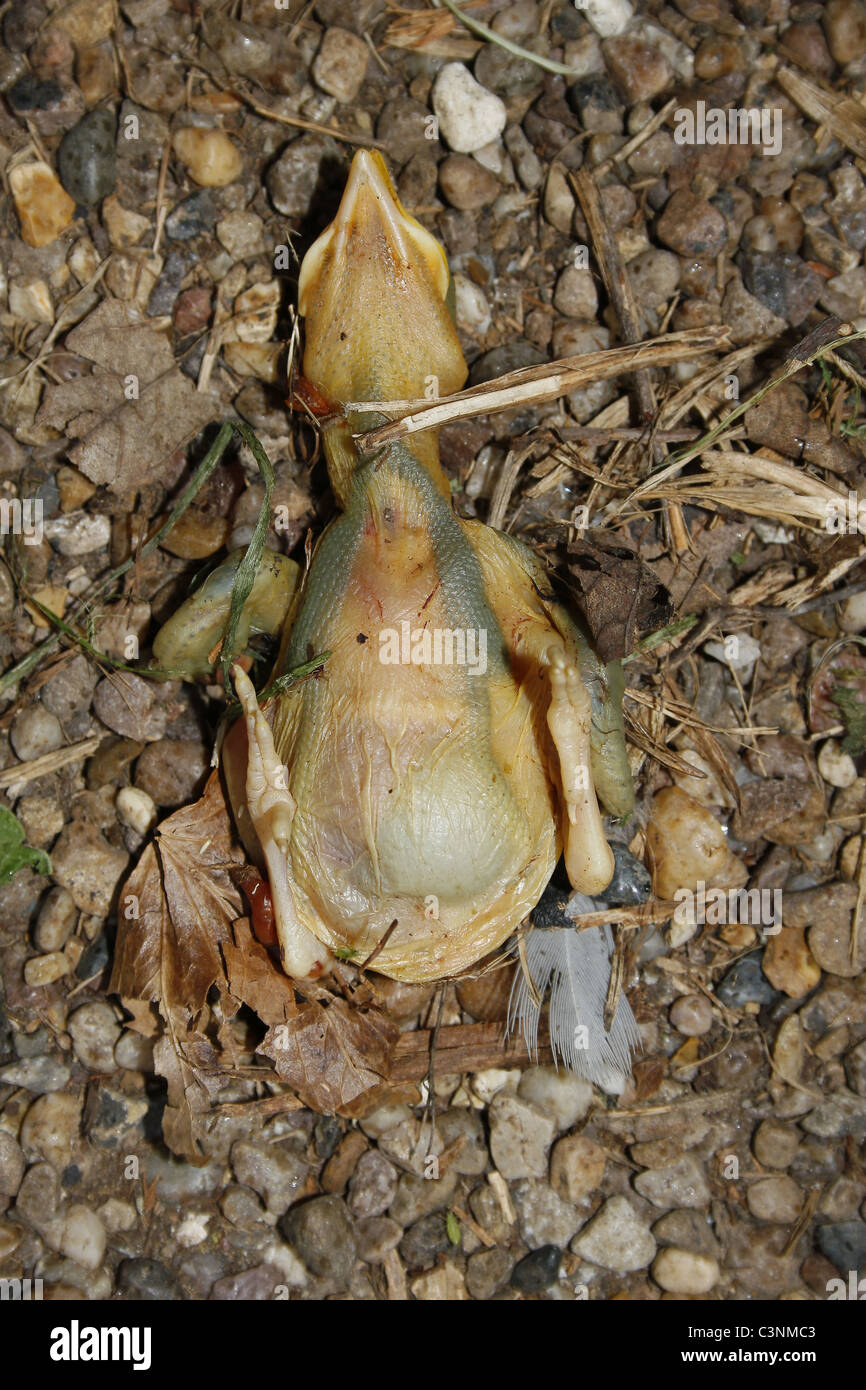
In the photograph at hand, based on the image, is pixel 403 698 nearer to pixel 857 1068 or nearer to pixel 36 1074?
pixel 36 1074

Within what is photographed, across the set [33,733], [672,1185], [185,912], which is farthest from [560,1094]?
[33,733]

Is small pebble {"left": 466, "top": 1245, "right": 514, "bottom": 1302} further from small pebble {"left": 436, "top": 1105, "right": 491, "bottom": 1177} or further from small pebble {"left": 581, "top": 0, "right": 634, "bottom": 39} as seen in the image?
small pebble {"left": 581, "top": 0, "right": 634, "bottom": 39}

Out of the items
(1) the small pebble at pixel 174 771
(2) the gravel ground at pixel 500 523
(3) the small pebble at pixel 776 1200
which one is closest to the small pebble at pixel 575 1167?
(2) the gravel ground at pixel 500 523

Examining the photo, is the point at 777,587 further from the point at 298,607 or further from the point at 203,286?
the point at 203,286

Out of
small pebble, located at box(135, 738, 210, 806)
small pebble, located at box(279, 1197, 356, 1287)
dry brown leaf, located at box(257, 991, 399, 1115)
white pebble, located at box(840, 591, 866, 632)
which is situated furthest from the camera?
white pebble, located at box(840, 591, 866, 632)

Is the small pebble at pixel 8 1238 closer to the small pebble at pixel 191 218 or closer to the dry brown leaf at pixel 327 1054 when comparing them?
the dry brown leaf at pixel 327 1054

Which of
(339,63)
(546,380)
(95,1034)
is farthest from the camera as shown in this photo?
(339,63)

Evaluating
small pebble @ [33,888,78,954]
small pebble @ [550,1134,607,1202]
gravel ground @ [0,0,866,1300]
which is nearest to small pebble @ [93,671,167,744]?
gravel ground @ [0,0,866,1300]
